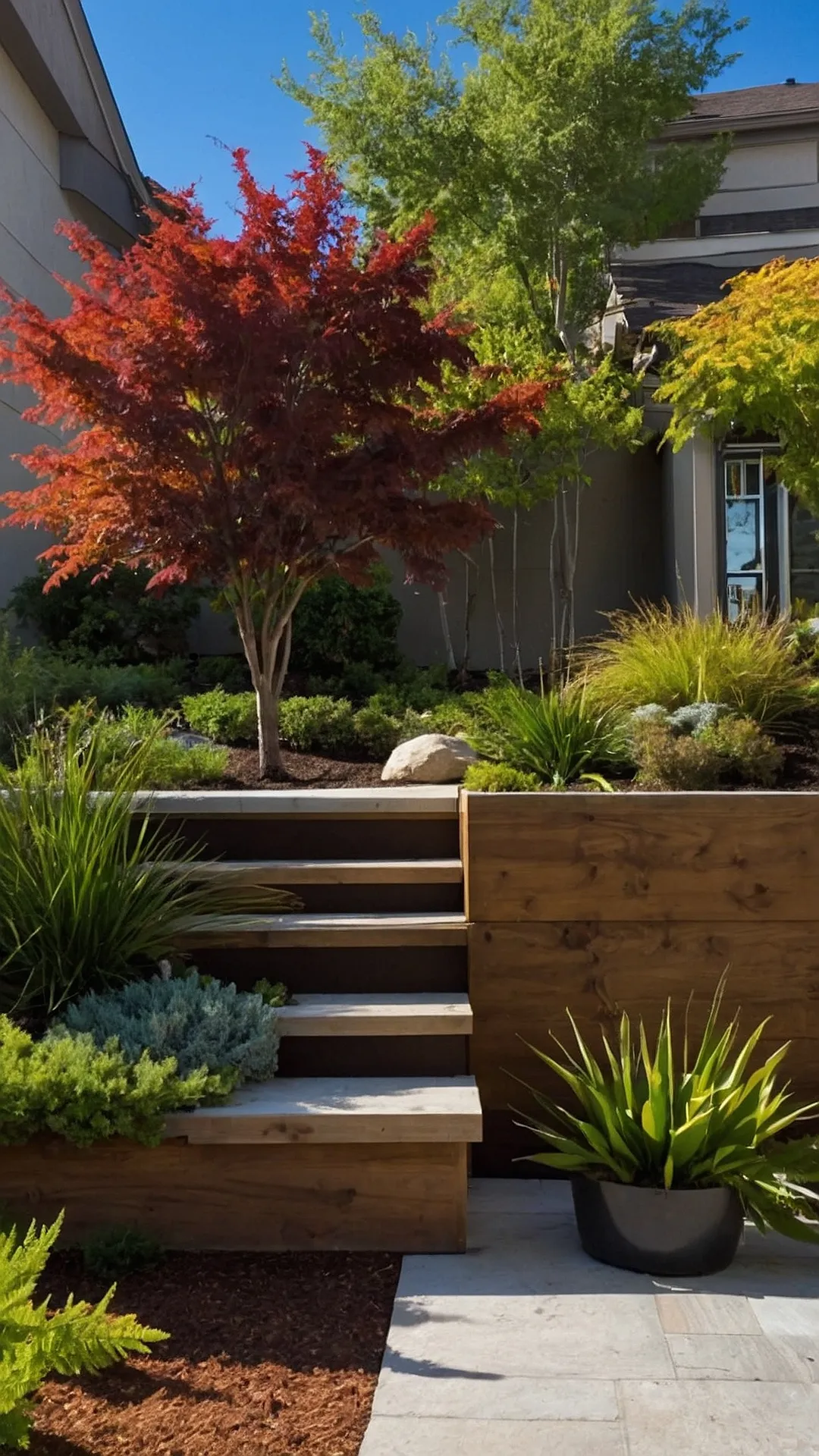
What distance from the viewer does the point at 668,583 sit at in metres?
11.2

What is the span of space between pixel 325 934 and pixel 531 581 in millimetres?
7204

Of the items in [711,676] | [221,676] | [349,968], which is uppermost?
[221,676]

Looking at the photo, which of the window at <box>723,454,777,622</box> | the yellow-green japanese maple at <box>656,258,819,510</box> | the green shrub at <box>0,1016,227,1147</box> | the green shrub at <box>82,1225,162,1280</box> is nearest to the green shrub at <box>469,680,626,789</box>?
the green shrub at <box>0,1016,227,1147</box>

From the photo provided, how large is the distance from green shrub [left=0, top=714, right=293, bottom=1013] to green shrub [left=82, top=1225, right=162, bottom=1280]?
0.79 meters

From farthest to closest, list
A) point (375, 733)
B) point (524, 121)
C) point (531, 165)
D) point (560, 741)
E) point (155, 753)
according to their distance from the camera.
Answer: point (531, 165) < point (524, 121) < point (375, 733) < point (155, 753) < point (560, 741)

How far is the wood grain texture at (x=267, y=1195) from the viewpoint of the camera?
12.0 ft

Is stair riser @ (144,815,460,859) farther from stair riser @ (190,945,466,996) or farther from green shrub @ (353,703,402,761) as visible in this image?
green shrub @ (353,703,402,761)

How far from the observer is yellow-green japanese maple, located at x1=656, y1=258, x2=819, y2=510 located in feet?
25.6

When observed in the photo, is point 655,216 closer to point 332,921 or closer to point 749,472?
point 749,472

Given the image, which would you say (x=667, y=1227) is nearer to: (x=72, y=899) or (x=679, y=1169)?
(x=679, y=1169)

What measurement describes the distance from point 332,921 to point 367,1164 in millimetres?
1048

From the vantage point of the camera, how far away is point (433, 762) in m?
5.65

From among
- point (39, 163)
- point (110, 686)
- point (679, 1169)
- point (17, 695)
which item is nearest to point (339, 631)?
point (110, 686)

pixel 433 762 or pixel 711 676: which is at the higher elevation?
pixel 711 676
